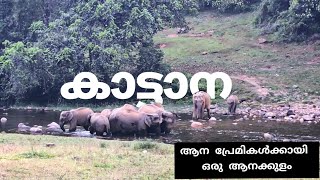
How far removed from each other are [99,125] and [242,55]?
15604 mm

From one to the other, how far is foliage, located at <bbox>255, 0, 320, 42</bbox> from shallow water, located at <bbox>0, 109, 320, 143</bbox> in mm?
10022

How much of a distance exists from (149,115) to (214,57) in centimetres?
1511

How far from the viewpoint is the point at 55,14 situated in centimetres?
3291

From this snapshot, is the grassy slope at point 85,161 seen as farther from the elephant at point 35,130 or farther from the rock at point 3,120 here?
the rock at point 3,120

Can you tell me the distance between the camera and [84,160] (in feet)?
42.5

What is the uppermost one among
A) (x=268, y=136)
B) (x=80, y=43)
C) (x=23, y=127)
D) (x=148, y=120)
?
(x=80, y=43)

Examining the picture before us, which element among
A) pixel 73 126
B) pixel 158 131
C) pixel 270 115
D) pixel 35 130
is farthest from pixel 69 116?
pixel 270 115

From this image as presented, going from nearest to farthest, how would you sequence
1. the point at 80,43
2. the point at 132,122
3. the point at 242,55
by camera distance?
the point at 132,122, the point at 80,43, the point at 242,55

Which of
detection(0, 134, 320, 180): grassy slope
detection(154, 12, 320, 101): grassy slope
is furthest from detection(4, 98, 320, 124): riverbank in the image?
detection(0, 134, 320, 180): grassy slope

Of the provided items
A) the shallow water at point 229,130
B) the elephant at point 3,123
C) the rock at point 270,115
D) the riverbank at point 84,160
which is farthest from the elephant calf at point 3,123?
the rock at point 270,115

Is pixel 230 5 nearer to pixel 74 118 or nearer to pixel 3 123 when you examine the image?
pixel 3 123

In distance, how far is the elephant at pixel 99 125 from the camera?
20.2 meters

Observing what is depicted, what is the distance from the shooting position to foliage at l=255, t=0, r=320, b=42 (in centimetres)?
3216

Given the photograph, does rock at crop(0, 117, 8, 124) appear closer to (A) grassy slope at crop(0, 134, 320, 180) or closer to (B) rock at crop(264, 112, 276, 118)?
(A) grassy slope at crop(0, 134, 320, 180)
